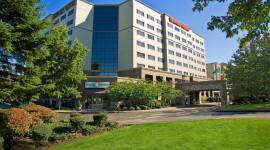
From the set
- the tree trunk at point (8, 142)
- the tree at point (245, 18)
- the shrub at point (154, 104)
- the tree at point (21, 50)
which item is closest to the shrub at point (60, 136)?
the tree trunk at point (8, 142)

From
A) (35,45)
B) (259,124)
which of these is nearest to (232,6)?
(259,124)

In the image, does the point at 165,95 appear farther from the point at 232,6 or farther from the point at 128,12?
the point at 232,6

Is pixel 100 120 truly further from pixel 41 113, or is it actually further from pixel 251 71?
pixel 251 71

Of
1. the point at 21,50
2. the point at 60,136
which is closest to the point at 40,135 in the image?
the point at 60,136

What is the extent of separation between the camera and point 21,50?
20.1 metres

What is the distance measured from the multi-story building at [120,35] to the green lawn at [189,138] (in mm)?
61127

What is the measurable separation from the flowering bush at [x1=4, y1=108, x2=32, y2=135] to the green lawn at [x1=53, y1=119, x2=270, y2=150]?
2328 millimetres

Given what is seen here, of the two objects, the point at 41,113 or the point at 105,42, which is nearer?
the point at 41,113

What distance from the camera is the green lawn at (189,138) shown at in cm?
1272

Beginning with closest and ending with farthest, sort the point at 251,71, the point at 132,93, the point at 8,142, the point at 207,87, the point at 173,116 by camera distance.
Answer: the point at 8,142 → the point at 173,116 → the point at 251,71 → the point at 132,93 → the point at 207,87

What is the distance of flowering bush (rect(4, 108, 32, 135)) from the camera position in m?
15.5

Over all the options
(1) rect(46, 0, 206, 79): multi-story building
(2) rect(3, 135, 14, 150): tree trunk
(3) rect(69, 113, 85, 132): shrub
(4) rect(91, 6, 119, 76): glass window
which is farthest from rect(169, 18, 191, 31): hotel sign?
(2) rect(3, 135, 14, 150): tree trunk

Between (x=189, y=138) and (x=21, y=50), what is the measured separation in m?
13.0

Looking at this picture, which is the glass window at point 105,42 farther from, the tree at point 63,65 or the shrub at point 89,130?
the shrub at point 89,130
